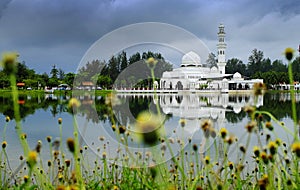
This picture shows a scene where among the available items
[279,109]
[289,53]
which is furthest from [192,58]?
[279,109]

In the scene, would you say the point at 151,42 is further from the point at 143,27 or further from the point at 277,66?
the point at 277,66

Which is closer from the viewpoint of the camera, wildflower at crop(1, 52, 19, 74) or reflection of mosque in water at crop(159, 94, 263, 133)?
wildflower at crop(1, 52, 19, 74)

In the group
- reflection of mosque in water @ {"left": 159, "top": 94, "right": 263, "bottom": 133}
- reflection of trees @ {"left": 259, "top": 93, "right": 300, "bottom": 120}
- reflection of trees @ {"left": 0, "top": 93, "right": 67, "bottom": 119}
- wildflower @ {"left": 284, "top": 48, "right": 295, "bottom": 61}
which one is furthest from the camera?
reflection of trees @ {"left": 0, "top": 93, "right": 67, "bottom": 119}

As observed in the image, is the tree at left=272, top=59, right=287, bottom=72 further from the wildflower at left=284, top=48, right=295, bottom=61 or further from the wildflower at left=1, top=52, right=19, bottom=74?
the wildflower at left=1, top=52, right=19, bottom=74

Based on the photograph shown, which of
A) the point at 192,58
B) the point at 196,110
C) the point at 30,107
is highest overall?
the point at 192,58

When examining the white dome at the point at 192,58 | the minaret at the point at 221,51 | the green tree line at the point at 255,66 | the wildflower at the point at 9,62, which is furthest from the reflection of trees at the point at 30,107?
the green tree line at the point at 255,66

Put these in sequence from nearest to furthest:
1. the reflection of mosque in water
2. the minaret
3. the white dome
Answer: the white dome < the reflection of mosque in water < the minaret

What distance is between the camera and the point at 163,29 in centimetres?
285

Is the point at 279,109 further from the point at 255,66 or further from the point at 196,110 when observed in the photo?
the point at 255,66

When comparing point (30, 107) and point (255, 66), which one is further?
point (255, 66)

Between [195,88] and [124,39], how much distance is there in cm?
3235

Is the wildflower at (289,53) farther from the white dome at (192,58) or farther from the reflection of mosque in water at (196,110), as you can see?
the white dome at (192,58)

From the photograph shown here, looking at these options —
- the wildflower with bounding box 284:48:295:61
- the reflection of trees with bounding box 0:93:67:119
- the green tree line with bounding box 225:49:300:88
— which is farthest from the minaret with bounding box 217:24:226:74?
the wildflower with bounding box 284:48:295:61

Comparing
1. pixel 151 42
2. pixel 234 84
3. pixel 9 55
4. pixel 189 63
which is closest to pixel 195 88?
pixel 189 63
